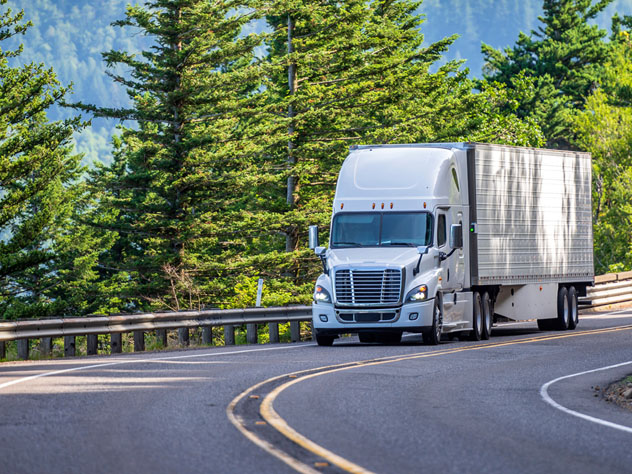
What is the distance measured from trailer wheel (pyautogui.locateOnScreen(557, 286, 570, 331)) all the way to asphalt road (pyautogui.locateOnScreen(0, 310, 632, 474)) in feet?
26.9

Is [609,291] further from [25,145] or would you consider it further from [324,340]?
[25,145]

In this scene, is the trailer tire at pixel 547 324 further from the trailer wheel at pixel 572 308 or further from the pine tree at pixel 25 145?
the pine tree at pixel 25 145

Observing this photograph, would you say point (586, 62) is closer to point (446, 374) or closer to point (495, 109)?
point (495, 109)

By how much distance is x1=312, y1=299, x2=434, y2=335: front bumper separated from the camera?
838 inches

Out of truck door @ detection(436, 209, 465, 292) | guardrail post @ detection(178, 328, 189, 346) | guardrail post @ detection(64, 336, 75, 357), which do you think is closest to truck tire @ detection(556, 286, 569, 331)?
truck door @ detection(436, 209, 465, 292)

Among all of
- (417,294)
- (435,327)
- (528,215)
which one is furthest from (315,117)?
(417,294)

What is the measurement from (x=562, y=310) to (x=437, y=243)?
6841 millimetres

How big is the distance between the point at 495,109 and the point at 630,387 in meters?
57.7

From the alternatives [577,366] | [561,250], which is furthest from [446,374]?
[561,250]

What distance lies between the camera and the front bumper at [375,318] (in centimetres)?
2128

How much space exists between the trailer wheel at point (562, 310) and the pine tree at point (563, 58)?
54376mm

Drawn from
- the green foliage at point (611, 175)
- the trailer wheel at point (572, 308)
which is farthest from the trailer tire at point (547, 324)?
the green foliage at point (611, 175)

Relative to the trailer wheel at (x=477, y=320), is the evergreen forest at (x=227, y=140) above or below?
above

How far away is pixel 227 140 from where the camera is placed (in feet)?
154
